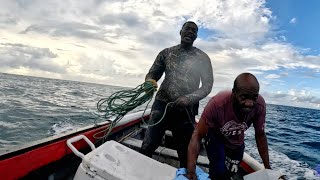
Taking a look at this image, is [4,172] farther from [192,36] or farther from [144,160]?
[192,36]

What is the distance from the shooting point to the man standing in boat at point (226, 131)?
2641 mm

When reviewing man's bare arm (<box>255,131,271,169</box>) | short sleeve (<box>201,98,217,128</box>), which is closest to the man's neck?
short sleeve (<box>201,98,217,128</box>)

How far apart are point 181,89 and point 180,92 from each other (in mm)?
40

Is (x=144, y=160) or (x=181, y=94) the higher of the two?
(x=181, y=94)

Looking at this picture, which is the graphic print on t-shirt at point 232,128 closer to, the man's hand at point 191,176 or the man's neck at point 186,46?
the man's hand at point 191,176

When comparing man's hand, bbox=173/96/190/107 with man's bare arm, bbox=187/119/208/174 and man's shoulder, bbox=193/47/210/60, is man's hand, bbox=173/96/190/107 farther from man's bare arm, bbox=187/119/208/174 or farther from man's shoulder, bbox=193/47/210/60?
man's shoulder, bbox=193/47/210/60

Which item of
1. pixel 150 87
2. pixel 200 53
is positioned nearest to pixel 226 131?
pixel 150 87

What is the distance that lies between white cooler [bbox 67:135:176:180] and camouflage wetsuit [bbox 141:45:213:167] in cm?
102

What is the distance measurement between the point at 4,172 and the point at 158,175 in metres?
1.17

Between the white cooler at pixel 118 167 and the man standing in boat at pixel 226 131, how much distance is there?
323 millimetres

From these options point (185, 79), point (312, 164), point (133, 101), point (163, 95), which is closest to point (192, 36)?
point (185, 79)

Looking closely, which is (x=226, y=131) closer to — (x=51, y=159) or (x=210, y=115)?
(x=210, y=115)

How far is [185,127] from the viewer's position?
3.48 meters

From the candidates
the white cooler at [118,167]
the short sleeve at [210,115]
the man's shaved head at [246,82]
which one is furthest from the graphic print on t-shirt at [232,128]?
the white cooler at [118,167]
